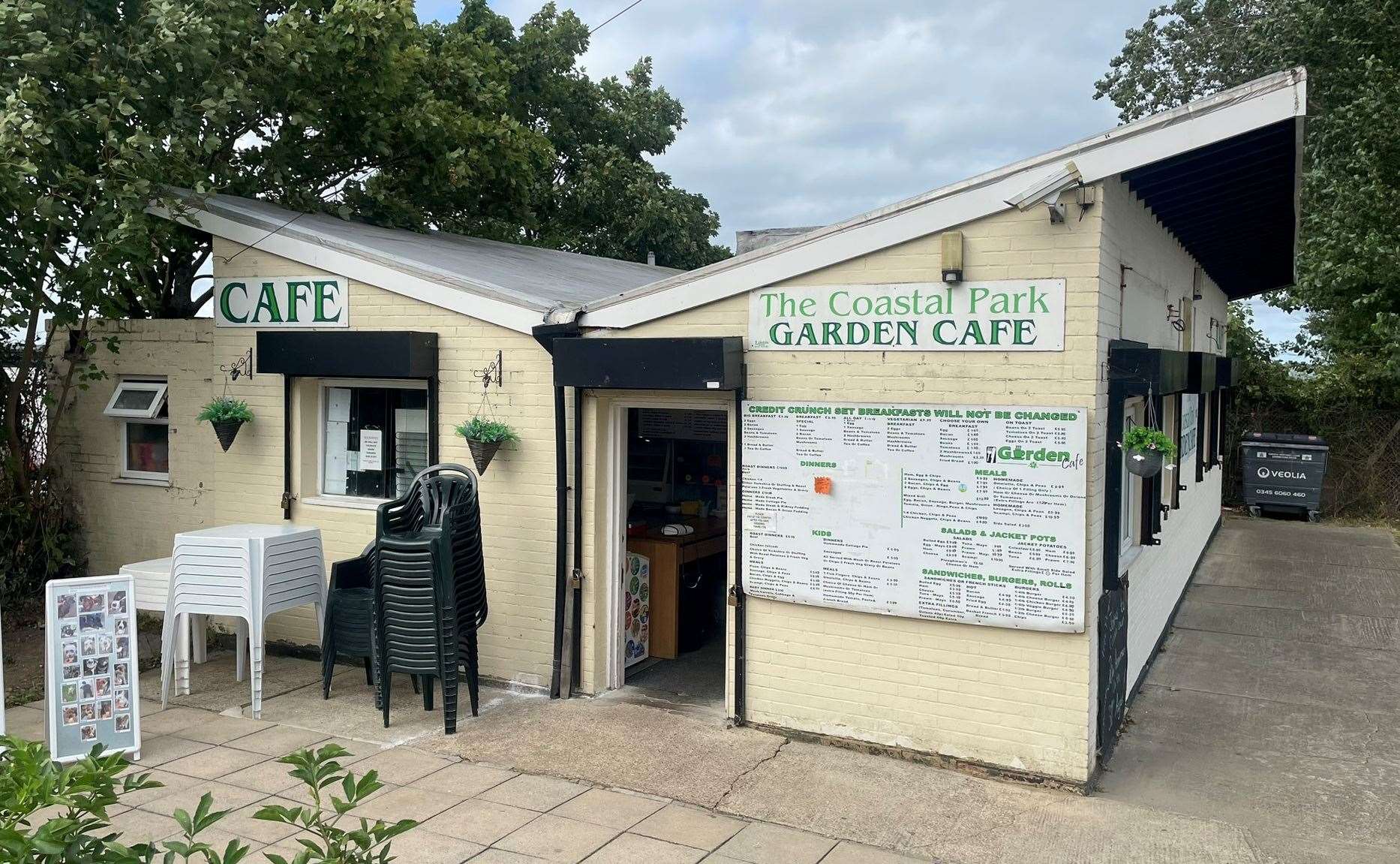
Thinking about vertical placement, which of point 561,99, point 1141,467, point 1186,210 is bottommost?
point 1141,467

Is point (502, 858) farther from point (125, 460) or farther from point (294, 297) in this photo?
point (125, 460)

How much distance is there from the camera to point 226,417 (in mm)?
8031

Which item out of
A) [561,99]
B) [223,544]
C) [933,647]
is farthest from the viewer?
[561,99]

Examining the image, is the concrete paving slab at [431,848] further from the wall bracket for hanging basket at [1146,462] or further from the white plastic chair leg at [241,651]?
the wall bracket for hanging basket at [1146,462]

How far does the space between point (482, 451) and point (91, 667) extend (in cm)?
255

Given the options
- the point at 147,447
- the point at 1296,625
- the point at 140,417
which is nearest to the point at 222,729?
the point at 140,417

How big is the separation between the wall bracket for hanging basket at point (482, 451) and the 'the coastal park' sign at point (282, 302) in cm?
151

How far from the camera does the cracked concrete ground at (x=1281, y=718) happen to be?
5.43 meters

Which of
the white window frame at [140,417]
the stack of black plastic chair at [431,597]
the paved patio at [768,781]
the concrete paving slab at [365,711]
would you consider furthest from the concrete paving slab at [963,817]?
the white window frame at [140,417]

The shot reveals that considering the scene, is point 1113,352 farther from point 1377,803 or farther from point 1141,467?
point 1377,803

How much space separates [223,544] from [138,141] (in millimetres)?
2952

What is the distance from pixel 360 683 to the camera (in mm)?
7551

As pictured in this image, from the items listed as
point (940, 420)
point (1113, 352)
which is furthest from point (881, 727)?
point (1113, 352)

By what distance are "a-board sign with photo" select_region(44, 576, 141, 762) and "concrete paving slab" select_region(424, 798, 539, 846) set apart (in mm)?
2061
